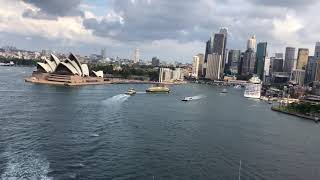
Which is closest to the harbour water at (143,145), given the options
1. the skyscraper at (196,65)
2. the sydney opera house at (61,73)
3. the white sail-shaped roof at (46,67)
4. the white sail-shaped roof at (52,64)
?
the sydney opera house at (61,73)

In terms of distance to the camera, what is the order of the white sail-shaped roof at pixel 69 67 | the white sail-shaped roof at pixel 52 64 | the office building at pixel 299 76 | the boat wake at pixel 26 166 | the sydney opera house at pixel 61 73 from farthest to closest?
the office building at pixel 299 76
the white sail-shaped roof at pixel 52 64
the white sail-shaped roof at pixel 69 67
the sydney opera house at pixel 61 73
the boat wake at pixel 26 166

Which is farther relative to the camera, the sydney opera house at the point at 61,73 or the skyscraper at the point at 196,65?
the skyscraper at the point at 196,65

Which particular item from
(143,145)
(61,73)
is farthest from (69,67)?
(143,145)

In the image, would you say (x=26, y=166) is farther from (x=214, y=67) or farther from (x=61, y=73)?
(x=214, y=67)

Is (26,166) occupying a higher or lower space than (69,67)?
lower

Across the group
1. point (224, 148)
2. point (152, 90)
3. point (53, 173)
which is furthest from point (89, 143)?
point (152, 90)

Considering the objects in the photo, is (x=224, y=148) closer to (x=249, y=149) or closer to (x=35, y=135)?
(x=249, y=149)

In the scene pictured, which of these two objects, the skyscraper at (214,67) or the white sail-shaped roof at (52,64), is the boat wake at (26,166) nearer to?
the white sail-shaped roof at (52,64)
